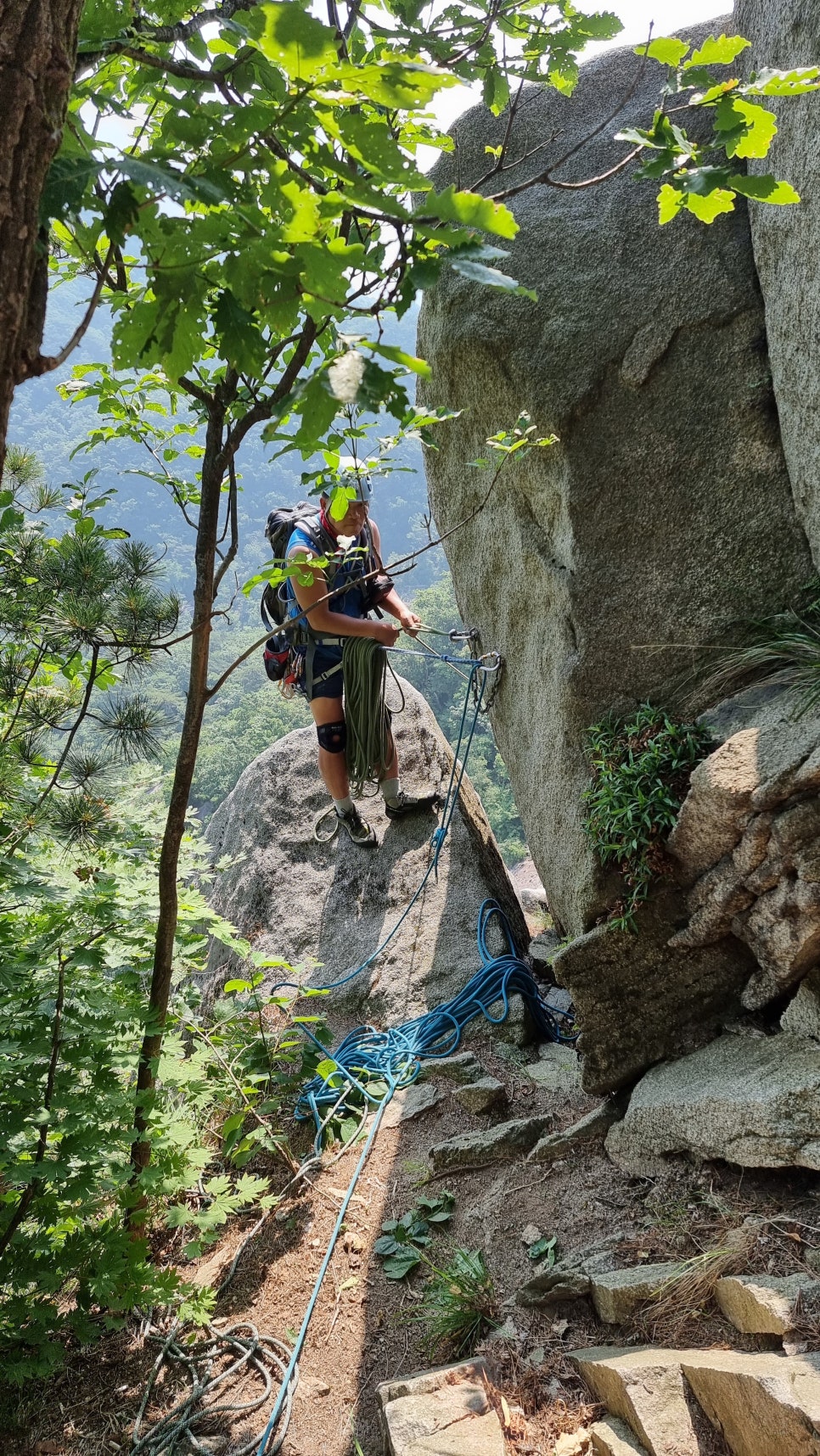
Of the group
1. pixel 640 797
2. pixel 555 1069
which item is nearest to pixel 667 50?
pixel 640 797

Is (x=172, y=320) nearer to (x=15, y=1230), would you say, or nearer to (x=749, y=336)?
(x=15, y=1230)

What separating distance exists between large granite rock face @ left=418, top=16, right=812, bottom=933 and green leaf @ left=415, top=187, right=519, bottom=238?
2.48 meters

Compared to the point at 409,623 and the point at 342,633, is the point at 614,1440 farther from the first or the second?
the point at 409,623

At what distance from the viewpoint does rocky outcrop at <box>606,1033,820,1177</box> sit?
7.67 feet

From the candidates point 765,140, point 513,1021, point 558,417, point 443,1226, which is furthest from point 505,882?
point 765,140

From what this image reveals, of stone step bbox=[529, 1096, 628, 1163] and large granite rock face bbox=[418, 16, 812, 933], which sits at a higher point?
large granite rock face bbox=[418, 16, 812, 933]

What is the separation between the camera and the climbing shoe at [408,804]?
5.58 m

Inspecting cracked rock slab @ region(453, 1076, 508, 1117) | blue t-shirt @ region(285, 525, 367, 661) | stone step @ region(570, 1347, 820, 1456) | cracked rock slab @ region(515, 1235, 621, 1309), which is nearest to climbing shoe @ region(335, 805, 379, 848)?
blue t-shirt @ region(285, 525, 367, 661)

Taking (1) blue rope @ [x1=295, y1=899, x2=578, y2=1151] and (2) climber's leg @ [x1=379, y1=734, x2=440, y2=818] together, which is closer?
(1) blue rope @ [x1=295, y1=899, x2=578, y2=1151]

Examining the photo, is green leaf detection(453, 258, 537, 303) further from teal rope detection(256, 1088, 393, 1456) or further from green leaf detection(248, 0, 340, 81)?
teal rope detection(256, 1088, 393, 1456)

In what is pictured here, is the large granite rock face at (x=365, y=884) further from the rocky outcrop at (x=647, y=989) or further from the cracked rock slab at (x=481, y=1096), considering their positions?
the rocky outcrop at (x=647, y=989)

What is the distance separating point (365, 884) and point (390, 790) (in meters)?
0.62

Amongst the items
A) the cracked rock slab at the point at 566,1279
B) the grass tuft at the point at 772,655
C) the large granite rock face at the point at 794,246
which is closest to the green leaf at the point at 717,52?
the large granite rock face at the point at 794,246

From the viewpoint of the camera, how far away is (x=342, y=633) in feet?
15.1
